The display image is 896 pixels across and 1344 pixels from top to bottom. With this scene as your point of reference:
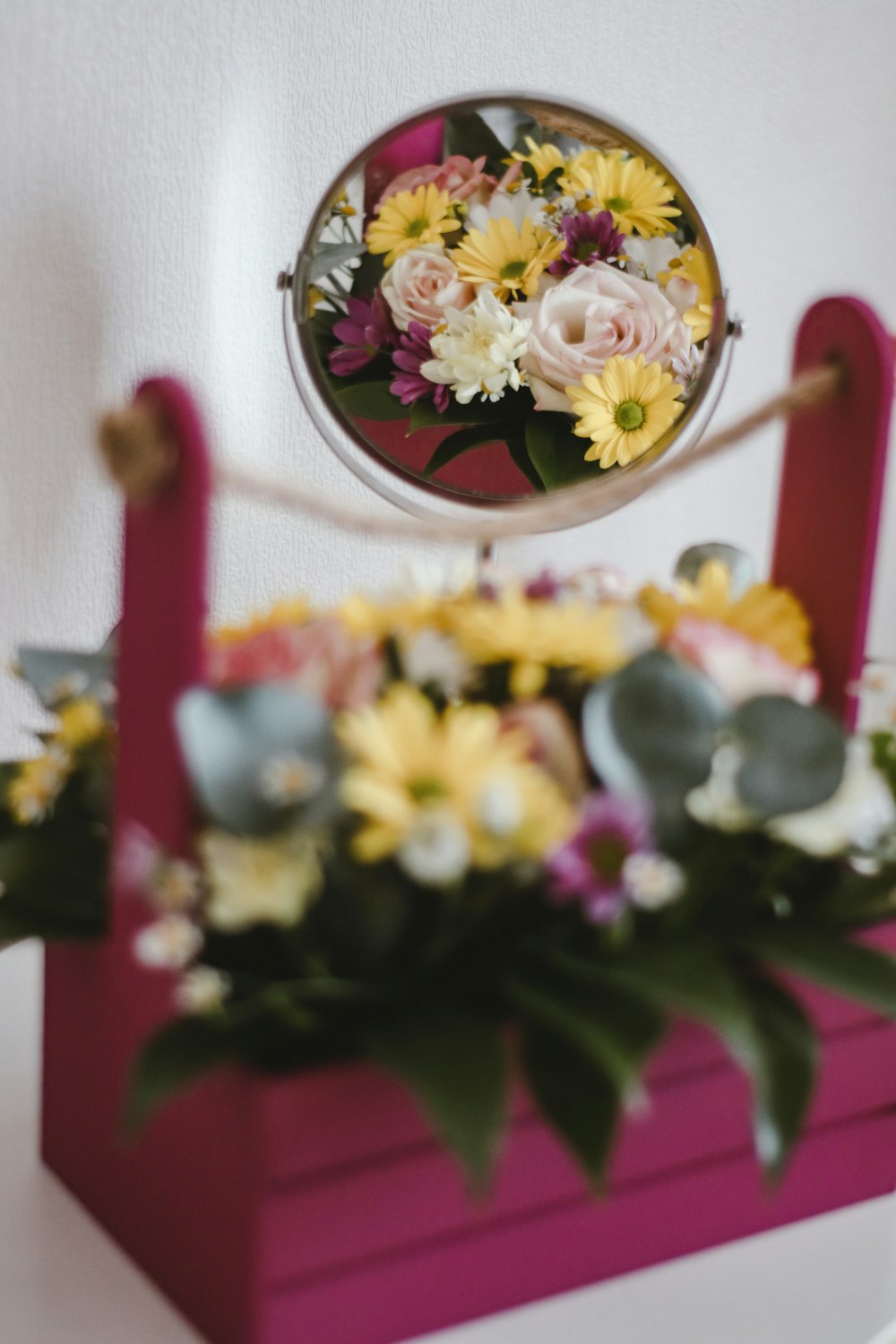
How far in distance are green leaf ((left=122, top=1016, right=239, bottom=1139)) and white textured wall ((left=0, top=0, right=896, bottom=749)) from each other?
26.2 inches

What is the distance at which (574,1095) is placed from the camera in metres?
0.38

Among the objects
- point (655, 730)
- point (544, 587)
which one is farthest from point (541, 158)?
point (655, 730)

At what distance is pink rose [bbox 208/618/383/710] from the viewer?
1.45ft

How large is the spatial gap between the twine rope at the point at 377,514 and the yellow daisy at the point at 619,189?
1.66 feet

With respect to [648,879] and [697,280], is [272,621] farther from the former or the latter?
[697,280]

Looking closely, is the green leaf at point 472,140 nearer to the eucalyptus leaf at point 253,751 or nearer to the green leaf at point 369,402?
the green leaf at point 369,402

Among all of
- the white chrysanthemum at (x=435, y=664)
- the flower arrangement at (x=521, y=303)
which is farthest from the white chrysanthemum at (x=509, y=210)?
the white chrysanthemum at (x=435, y=664)

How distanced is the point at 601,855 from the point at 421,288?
646mm

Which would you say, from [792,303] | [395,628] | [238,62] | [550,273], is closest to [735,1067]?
[395,628]

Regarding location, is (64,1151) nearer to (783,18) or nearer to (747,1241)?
(747,1241)

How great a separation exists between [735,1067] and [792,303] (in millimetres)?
1013

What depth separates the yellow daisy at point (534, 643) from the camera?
439mm

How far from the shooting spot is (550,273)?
98cm

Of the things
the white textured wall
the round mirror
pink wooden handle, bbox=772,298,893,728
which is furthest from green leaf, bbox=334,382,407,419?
pink wooden handle, bbox=772,298,893,728
